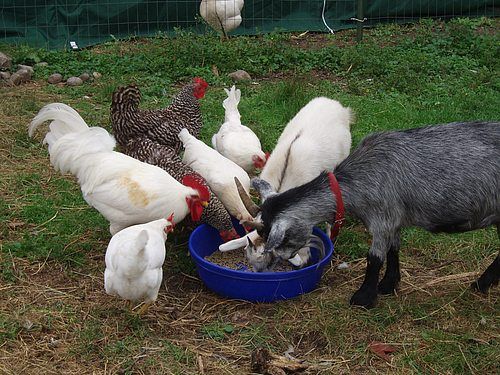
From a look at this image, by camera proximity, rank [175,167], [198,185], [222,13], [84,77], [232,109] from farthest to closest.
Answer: [222,13]
[84,77]
[232,109]
[175,167]
[198,185]

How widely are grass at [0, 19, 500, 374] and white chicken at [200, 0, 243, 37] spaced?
238 cm

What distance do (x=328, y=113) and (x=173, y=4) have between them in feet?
21.2

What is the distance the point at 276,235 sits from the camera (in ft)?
15.1

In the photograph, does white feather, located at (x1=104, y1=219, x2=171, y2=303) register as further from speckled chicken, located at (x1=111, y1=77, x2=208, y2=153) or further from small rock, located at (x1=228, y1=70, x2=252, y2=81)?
small rock, located at (x1=228, y1=70, x2=252, y2=81)

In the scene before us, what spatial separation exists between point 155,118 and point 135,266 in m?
2.38

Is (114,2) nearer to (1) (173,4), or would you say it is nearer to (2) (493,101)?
(1) (173,4)

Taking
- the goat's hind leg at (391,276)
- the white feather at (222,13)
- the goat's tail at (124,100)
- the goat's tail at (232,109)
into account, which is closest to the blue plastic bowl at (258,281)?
the goat's hind leg at (391,276)

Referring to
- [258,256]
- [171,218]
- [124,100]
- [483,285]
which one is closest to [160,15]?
[124,100]

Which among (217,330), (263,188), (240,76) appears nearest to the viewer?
(217,330)

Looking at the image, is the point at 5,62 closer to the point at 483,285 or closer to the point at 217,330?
the point at 217,330

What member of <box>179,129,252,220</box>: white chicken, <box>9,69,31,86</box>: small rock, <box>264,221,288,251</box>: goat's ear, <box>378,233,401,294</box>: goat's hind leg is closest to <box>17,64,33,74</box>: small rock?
<box>9,69,31,86</box>: small rock

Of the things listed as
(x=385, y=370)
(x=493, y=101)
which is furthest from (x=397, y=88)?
(x=385, y=370)

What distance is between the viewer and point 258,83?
9867 mm

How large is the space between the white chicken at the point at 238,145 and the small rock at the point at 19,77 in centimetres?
380
